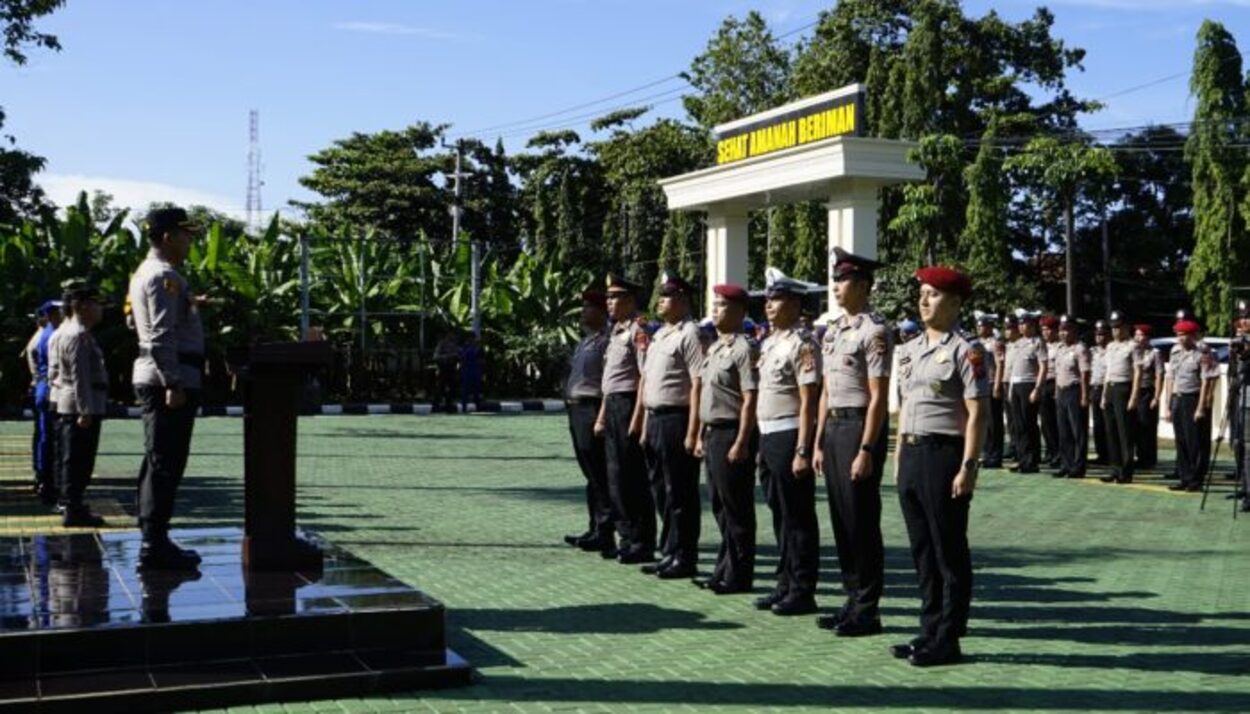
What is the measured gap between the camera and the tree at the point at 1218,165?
42.0 meters

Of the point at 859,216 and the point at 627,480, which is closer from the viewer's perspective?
the point at 627,480

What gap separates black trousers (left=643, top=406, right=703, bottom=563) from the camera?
28.3ft

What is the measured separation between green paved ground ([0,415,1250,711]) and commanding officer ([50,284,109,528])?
951 mm

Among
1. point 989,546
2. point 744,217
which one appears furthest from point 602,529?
point 744,217

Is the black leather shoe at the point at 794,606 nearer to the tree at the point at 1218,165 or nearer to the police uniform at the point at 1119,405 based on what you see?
the police uniform at the point at 1119,405

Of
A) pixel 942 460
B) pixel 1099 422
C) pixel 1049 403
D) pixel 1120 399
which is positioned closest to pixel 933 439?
pixel 942 460

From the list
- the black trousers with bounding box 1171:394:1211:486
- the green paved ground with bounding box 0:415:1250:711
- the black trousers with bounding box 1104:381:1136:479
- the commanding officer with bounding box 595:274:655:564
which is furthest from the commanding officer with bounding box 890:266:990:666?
the black trousers with bounding box 1104:381:1136:479

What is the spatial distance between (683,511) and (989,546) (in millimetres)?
2707

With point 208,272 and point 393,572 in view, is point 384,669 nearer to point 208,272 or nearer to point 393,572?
point 393,572

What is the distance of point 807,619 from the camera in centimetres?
724

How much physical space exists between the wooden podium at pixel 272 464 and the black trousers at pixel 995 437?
37.4ft

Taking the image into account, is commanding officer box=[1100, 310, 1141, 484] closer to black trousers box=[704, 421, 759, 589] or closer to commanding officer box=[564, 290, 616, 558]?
commanding officer box=[564, 290, 616, 558]

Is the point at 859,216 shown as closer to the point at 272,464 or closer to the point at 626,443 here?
the point at 626,443

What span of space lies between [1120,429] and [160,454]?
10.9 meters
